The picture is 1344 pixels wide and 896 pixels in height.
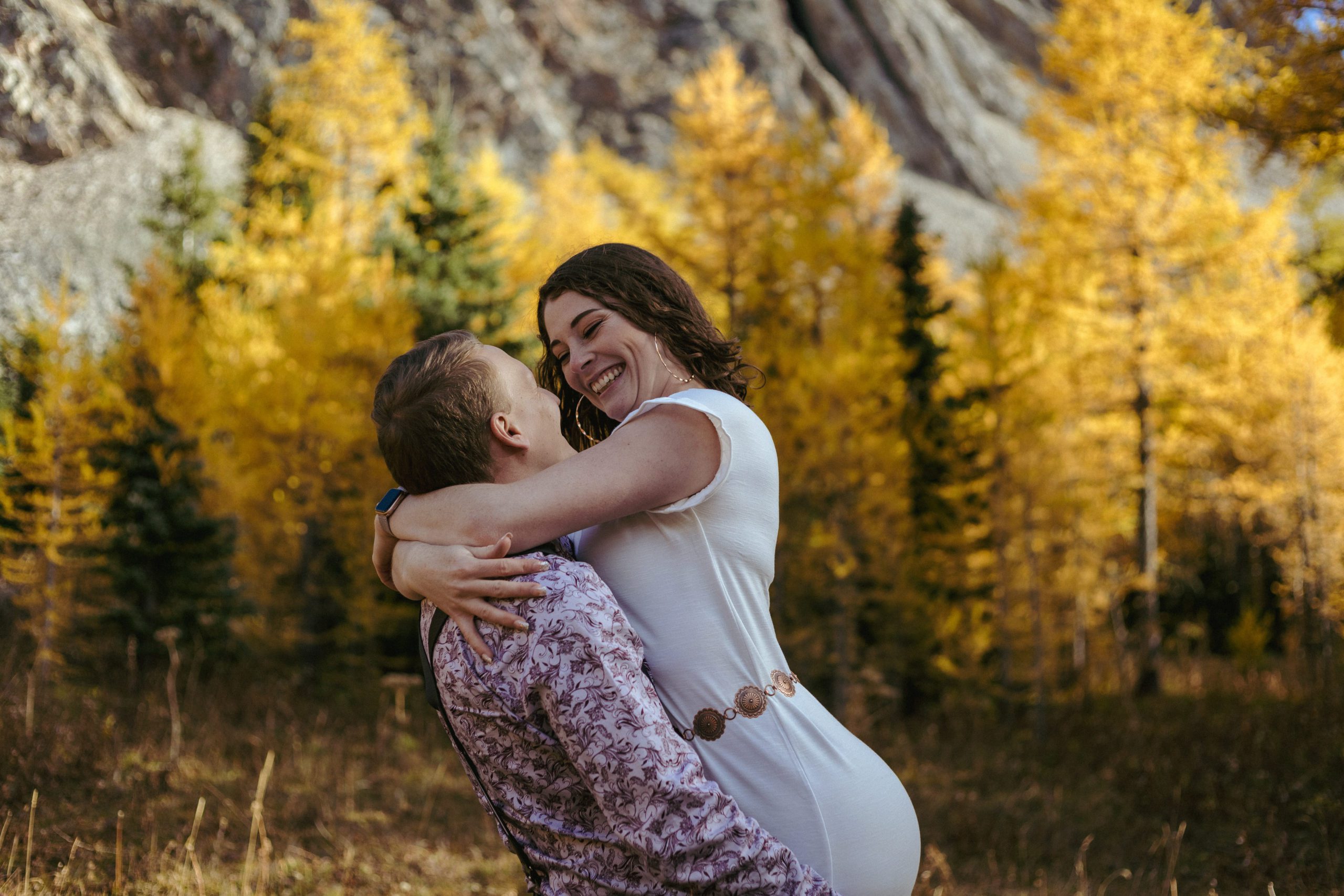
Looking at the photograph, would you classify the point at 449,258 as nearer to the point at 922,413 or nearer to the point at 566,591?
the point at 922,413

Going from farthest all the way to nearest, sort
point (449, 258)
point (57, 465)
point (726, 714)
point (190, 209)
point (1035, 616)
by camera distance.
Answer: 1. point (190, 209)
2. point (449, 258)
3. point (1035, 616)
4. point (57, 465)
5. point (726, 714)

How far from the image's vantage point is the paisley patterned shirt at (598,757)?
1.26 m

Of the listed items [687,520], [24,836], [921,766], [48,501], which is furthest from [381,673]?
[687,520]

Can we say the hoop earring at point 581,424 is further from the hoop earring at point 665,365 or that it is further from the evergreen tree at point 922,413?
the evergreen tree at point 922,413

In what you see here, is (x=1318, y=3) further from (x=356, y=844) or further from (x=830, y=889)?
(x=356, y=844)

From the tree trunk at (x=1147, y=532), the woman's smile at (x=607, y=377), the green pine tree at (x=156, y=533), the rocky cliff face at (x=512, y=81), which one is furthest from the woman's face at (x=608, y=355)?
the rocky cliff face at (x=512, y=81)

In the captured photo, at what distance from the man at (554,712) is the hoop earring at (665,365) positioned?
0.24 metres

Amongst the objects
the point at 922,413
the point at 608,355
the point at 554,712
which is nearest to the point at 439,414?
the point at 608,355

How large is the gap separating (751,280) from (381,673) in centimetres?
799

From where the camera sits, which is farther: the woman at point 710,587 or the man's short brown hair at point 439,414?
the man's short brown hair at point 439,414

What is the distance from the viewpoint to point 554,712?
129cm

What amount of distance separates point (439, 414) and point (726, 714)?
67 cm

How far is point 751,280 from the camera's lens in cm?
1383

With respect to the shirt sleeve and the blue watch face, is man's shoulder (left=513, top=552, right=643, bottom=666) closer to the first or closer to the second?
the shirt sleeve
